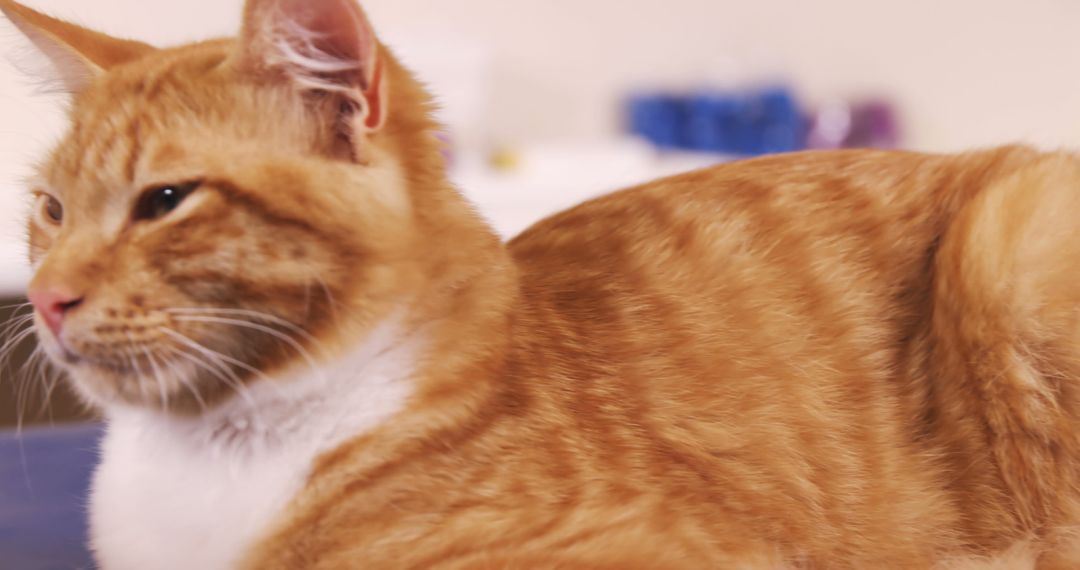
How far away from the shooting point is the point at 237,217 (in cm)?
80

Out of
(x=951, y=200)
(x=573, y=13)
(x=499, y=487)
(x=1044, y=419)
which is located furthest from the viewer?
(x=573, y=13)

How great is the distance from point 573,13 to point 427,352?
260 centimetres

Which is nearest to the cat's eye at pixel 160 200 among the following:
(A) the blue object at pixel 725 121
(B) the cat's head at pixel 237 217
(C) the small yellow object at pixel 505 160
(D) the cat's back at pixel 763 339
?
(B) the cat's head at pixel 237 217

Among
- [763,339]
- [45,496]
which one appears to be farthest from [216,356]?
[45,496]

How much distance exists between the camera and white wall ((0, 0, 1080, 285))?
3.26 m

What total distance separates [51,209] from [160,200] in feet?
0.61

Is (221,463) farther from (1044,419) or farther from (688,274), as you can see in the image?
(1044,419)

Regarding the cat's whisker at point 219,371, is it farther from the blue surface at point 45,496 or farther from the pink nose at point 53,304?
the blue surface at point 45,496

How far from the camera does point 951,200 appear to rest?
1.07 m

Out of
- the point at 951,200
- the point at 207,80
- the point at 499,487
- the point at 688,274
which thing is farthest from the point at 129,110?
the point at 951,200

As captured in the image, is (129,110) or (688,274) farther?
(688,274)

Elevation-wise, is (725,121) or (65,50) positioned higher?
(65,50)

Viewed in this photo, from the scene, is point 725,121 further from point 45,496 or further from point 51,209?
point 51,209

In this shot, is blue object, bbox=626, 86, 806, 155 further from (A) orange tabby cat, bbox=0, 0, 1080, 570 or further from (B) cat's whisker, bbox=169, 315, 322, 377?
(B) cat's whisker, bbox=169, 315, 322, 377
